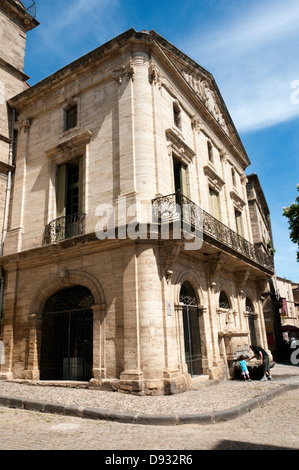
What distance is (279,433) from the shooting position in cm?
523

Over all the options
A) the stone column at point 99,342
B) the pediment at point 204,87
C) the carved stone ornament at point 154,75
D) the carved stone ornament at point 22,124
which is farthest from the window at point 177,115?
the stone column at point 99,342

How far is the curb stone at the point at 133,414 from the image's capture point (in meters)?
5.90

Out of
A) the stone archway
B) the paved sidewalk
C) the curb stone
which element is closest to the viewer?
the curb stone

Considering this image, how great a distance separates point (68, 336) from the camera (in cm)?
1089

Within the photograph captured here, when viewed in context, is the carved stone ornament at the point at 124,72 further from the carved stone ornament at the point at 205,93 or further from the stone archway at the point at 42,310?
the stone archway at the point at 42,310

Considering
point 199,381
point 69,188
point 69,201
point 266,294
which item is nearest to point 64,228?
point 69,201

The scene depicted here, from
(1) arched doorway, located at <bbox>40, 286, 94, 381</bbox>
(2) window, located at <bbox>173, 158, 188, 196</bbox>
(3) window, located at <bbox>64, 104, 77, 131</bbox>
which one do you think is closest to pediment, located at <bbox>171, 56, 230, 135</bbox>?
(2) window, located at <bbox>173, 158, 188, 196</bbox>

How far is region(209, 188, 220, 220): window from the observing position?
15.0m

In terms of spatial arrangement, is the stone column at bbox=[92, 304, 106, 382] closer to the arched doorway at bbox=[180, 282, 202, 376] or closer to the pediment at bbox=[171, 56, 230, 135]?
the arched doorway at bbox=[180, 282, 202, 376]

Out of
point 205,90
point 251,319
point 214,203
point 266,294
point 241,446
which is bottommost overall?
point 241,446

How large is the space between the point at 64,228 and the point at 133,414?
6.89m

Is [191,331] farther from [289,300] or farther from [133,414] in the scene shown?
[289,300]

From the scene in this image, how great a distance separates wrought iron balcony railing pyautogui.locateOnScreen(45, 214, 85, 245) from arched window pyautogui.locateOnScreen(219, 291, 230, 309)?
20.7ft
